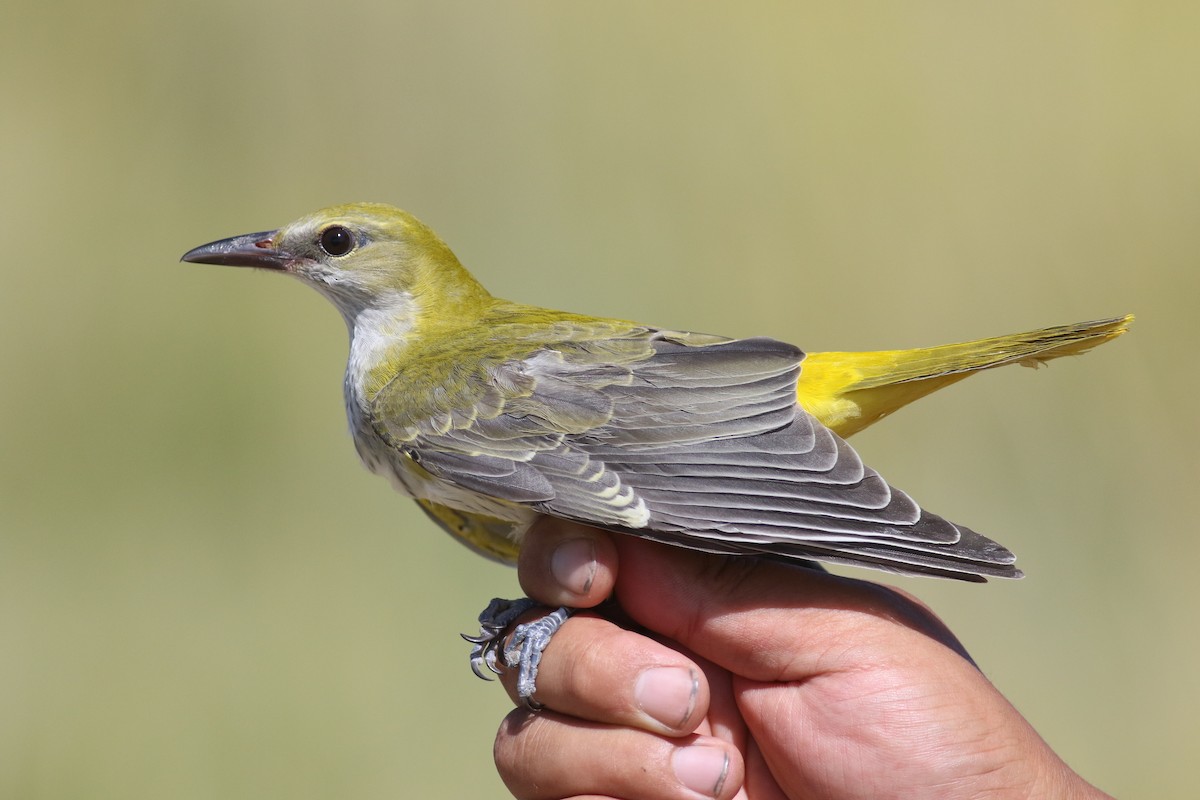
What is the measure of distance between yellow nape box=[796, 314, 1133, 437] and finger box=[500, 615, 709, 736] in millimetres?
969

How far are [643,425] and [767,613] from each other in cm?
70

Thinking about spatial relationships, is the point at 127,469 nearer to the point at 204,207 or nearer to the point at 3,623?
the point at 3,623

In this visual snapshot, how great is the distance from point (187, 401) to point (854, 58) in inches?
235

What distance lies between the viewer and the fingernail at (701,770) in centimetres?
297

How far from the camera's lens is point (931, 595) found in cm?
692

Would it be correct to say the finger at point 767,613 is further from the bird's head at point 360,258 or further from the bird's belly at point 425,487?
the bird's head at point 360,258

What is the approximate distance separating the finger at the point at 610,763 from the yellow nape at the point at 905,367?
116cm

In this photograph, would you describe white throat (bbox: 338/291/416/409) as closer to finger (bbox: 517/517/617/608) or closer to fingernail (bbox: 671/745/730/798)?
finger (bbox: 517/517/617/608)

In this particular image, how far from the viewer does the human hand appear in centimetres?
291

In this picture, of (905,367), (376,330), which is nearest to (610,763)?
(905,367)

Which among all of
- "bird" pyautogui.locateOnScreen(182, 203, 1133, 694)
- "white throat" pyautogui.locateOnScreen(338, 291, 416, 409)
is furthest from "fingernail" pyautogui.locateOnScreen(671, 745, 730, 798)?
"white throat" pyautogui.locateOnScreen(338, 291, 416, 409)

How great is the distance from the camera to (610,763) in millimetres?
3055

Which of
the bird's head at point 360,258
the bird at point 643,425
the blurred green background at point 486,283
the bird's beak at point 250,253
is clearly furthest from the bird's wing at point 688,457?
the blurred green background at point 486,283

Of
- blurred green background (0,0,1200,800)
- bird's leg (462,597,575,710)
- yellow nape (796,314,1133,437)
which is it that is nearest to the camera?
yellow nape (796,314,1133,437)
